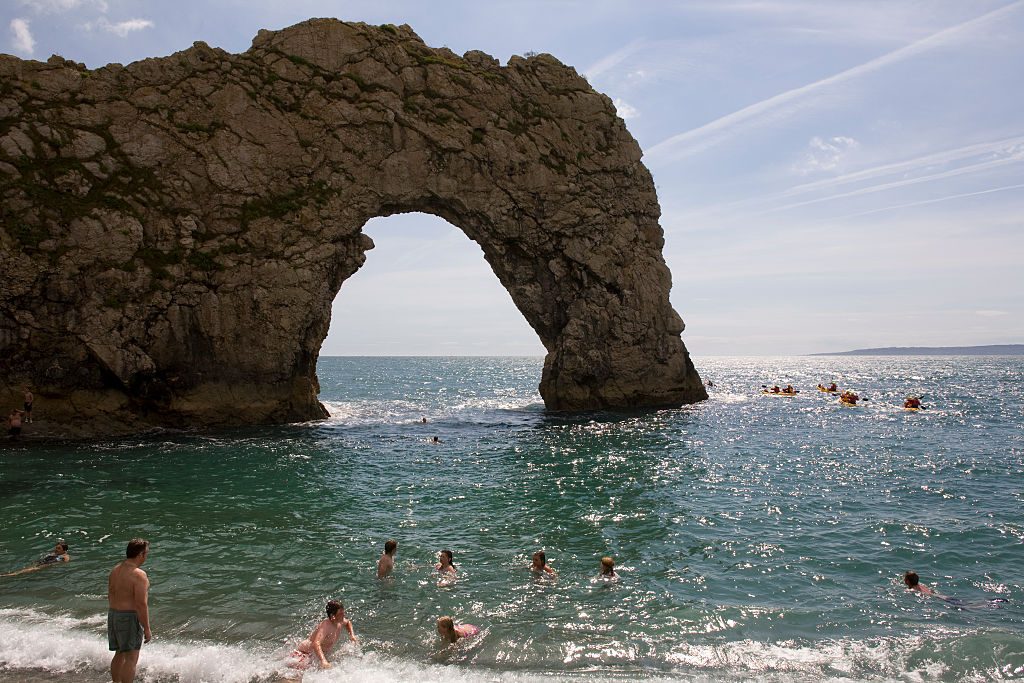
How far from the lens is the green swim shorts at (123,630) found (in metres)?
7.86

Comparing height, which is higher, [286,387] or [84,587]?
[286,387]

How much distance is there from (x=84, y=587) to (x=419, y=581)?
702 centimetres

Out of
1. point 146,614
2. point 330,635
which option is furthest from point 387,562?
point 146,614

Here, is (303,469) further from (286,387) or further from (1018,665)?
(1018,665)

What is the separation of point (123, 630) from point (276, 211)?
1272 inches

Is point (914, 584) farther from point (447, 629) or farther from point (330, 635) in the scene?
point (330, 635)

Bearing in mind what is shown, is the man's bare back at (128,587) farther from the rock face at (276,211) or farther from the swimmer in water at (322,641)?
the rock face at (276,211)

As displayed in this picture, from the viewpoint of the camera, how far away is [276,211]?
119 feet

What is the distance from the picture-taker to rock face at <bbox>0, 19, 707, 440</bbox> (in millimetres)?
31750

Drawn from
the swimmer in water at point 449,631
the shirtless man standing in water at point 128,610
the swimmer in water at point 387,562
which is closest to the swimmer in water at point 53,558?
the swimmer in water at point 387,562

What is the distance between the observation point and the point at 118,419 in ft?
108

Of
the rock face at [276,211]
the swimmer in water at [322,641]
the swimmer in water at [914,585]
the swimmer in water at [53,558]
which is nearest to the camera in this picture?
the swimmer in water at [322,641]

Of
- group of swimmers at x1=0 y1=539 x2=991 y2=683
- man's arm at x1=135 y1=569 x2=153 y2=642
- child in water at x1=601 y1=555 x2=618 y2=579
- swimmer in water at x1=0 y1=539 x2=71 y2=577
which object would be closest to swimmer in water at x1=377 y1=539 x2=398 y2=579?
group of swimmers at x1=0 y1=539 x2=991 y2=683

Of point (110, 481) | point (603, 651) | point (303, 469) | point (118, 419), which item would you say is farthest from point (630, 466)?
point (118, 419)
